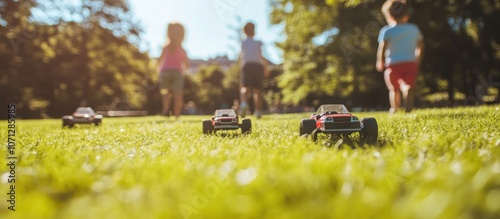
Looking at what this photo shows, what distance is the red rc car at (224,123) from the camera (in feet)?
14.2

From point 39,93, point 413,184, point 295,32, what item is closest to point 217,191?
point 413,184

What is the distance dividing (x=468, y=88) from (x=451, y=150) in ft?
89.9

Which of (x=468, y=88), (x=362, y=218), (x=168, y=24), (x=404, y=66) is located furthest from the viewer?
(x=468, y=88)

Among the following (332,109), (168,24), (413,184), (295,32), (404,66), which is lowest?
(413,184)

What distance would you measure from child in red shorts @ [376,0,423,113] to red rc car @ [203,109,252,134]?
4.68m

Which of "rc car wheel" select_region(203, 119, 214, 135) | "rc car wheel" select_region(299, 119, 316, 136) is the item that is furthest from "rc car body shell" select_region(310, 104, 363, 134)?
"rc car wheel" select_region(203, 119, 214, 135)

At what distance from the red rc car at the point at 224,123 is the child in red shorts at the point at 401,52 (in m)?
4.68

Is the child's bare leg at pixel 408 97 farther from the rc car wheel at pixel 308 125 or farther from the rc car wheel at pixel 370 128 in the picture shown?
the rc car wheel at pixel 308 125

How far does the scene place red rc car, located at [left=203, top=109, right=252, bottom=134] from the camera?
4325 mm

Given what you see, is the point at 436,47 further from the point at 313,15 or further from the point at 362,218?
the point at 362,218

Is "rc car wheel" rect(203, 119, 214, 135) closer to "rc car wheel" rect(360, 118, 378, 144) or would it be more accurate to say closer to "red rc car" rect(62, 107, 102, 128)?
"rc car wheel" rect(360, 118, 378, 144)

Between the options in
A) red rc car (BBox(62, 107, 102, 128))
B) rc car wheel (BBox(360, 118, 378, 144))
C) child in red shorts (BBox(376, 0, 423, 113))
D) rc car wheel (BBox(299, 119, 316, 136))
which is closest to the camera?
rc car wheel (BBox(360, 118, 378, 144))

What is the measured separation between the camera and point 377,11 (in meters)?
20.9

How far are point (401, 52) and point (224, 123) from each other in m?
5.22
